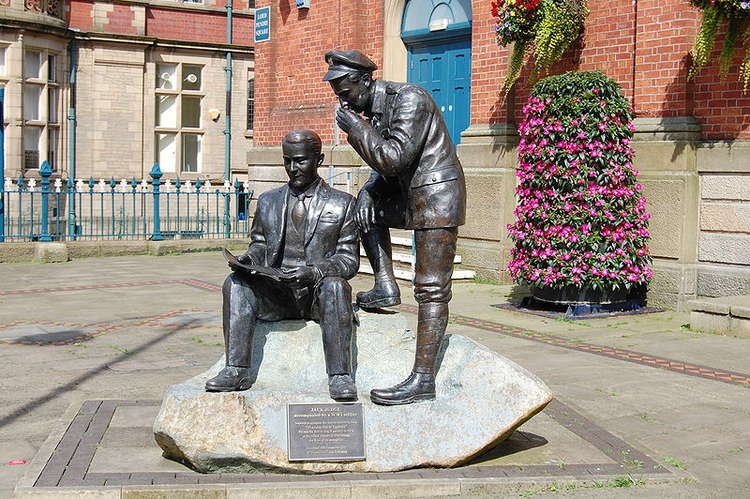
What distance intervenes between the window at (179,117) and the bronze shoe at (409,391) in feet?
66.5

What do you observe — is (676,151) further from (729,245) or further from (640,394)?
(640,394)

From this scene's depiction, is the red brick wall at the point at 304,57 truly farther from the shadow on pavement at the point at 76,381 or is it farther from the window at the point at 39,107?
the shadow on pavement at the point at 76,381

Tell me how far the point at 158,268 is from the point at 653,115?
303 inches

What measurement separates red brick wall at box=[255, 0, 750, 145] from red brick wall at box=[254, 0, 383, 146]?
0.02 meters

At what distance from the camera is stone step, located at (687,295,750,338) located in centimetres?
952

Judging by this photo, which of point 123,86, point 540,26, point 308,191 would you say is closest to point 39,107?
point 123,86

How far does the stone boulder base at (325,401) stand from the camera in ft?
16.9

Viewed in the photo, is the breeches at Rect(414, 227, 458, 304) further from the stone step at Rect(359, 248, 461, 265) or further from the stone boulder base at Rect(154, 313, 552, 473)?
the stone step at Rect(359, 248, 461, 265)

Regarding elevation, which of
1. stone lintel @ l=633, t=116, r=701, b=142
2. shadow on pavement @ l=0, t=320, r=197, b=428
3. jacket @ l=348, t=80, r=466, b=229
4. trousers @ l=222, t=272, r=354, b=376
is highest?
stone lintel @ l=633, t=116, r=701, b=142

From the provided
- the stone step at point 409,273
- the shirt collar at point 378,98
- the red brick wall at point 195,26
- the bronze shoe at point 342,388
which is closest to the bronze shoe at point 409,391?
the bronze shoe at point 342,388

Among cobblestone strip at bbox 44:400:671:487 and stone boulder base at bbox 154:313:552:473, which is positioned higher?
stone boulder base at bbox 154:313:552:473

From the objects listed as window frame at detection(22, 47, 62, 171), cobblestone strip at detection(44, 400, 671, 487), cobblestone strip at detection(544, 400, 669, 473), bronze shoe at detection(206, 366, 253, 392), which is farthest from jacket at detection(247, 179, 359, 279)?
window frame at detection(22, 47, 62, 171)

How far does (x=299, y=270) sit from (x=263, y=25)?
13570mm

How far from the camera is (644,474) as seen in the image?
5.22 m
